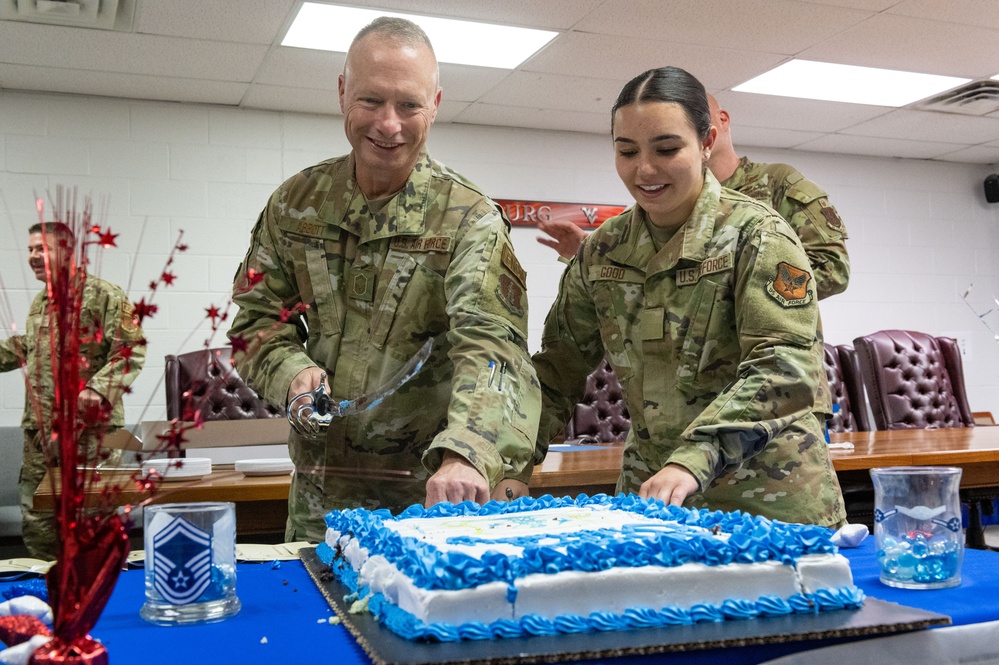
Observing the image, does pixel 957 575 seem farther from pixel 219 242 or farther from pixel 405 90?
pixel 219 242

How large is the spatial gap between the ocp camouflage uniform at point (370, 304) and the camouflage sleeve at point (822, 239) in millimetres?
1506

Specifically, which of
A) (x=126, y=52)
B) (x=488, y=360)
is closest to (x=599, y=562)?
(x=488, y=360)

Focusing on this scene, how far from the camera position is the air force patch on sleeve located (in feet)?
5.37

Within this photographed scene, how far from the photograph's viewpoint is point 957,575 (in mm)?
1165

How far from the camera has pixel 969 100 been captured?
5801 mm

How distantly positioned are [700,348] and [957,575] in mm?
644

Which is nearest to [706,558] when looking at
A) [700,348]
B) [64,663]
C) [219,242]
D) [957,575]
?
[957,575]

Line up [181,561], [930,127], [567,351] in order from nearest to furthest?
[181,561]
[567,351]
[930,127]

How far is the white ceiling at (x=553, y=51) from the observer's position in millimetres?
4242

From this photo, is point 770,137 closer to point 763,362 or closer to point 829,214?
point 829,214

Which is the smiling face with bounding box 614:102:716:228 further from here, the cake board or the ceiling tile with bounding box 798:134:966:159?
the ceiling tile with bounding box 798:134:966:159

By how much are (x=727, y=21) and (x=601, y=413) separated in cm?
179

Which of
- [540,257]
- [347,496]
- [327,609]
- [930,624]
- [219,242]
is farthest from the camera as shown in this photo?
[540,257]

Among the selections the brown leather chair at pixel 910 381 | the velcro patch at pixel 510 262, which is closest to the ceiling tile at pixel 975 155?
the brown leather chair at pixel 910 381
